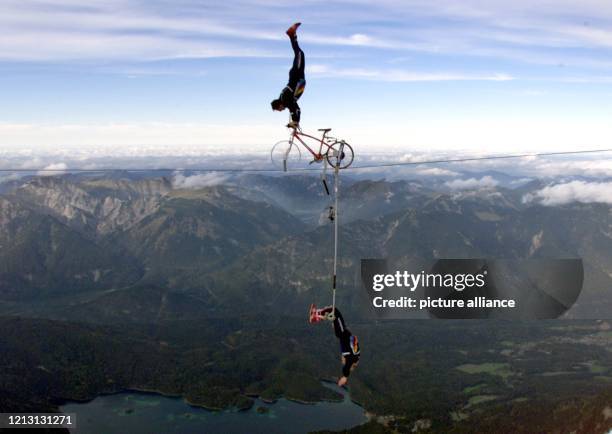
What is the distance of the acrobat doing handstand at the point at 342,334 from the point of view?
2108 cm

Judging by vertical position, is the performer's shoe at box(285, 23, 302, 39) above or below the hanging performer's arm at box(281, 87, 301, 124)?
above

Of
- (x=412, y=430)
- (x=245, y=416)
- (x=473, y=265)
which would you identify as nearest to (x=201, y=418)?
(x=245, y=416)

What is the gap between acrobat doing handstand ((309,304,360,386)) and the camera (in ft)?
69.2

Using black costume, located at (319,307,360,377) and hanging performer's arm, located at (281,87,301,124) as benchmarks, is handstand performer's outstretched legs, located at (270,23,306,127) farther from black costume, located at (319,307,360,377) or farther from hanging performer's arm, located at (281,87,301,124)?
black costume, located at (319,307,360,377)

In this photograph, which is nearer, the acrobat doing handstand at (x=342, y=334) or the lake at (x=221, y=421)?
the acrobat doing handstand at (x=342, y=334)

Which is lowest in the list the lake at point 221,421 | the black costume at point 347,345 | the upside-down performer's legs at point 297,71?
the lake at point 221,421

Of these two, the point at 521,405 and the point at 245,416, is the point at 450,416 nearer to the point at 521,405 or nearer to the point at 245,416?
the point at 521,405

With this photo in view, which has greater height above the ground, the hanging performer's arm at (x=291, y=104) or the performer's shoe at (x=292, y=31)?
the performer's shoe at (x=292, y=31)

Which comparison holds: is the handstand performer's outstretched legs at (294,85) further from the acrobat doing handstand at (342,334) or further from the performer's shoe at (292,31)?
the acrobat doing handstand at (342,334)

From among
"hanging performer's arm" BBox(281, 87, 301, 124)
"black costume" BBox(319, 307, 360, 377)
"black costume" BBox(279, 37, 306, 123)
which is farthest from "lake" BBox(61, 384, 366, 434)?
"black costume" BBox(279, 37, 306, 123)

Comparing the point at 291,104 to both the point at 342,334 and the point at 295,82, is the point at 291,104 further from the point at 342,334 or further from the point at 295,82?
the point at 342,334

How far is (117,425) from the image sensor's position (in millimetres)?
187750

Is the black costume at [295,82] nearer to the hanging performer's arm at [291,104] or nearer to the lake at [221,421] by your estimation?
the hanging performer's arm at [291,104]

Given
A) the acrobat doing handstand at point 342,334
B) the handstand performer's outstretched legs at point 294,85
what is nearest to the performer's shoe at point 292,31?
the handstand performer's outstretched legs at point 294,85
